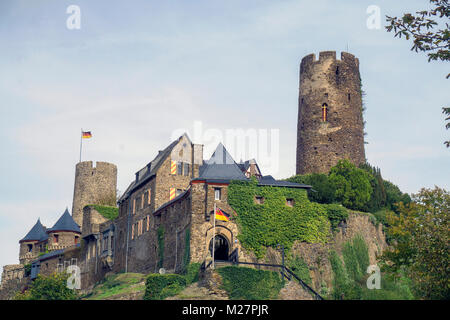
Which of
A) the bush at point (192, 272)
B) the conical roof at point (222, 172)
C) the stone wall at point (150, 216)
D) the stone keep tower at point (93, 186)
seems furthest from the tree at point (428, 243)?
the stone keep tower at point (93, 186)

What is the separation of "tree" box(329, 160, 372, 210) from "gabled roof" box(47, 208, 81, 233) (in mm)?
36581

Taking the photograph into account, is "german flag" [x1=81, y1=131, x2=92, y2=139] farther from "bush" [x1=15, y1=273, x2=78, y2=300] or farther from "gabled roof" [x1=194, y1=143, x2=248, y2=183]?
"bush" [x1=15, y1=273, x2=78, y2=300]

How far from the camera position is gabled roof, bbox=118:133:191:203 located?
64125 mm

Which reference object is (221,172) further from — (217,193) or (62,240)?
(62,240)

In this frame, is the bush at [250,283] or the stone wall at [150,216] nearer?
the bush at [250,283]

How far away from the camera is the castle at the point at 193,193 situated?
50.4 metres

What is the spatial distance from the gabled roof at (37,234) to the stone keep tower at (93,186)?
4.23 meters

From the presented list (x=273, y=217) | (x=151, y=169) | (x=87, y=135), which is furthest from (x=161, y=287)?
(x=87, y=135)

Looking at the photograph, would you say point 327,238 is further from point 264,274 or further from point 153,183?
point 153,183

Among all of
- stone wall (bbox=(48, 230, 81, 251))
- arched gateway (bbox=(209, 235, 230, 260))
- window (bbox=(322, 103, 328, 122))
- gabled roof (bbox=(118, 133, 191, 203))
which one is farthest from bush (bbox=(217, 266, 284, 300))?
stone wall (bbox=(48, 230, 81, 251))

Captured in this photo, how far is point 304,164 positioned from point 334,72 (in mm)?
9008

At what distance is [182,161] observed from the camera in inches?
2534

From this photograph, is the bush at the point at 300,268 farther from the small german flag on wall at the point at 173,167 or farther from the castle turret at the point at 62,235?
the castle turret at the point at 62,235
